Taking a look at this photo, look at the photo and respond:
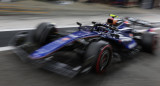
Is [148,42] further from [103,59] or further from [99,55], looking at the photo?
[99,55]

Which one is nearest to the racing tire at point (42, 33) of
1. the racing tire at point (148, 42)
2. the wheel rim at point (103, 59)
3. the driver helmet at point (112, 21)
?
the wheel rim at point (103, 59)

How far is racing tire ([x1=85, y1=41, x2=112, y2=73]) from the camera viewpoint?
12.0 feet

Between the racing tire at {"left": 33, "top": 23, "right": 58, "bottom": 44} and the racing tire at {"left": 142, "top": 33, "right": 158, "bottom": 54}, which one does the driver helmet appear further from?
the racing tire at {"left": 33, "top": 23, "right": 58, "bottom": 44}

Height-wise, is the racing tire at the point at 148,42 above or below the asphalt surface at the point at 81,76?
above

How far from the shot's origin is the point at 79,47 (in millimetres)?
4453

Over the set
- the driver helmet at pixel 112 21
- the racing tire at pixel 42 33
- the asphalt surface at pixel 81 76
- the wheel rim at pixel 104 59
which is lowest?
the asphalt surface at pixel 81 76

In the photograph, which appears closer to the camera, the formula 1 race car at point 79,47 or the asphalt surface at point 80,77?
the asphalt surface at point 80,77

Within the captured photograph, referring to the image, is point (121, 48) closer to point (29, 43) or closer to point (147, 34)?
point (147, 34)

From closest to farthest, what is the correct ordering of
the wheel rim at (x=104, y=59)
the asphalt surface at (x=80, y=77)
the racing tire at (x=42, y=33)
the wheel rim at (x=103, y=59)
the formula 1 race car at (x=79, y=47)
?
the asphalt surface at (x=80, y=77) < the formula 1 race car at (x=79, y=47) < the wheel rim at (x=103, y=59) < the wheel rim at (x=104, y=59) < the racing tire at (x=42, y=33)

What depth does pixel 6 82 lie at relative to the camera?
342 cm

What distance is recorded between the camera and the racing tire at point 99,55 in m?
3.65

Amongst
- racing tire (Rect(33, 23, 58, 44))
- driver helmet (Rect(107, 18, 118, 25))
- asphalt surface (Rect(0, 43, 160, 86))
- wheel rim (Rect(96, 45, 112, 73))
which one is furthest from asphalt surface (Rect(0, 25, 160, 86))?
driver helmet (Rect(107, 18, 118, 25))

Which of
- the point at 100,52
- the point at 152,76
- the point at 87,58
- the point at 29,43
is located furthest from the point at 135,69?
the point at 29,43

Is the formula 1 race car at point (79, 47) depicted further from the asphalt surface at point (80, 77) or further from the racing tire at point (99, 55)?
the asphalt surface at point (80, 77)
